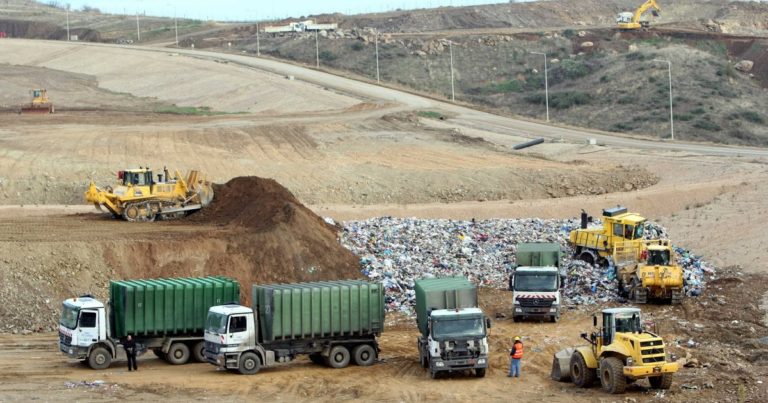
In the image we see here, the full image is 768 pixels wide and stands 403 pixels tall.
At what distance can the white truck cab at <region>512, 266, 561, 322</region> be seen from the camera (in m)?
36.3

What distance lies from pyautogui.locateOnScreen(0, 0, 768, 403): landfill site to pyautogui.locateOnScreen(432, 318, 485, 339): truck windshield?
0.06 m

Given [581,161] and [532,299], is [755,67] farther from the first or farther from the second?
A: [532,299]

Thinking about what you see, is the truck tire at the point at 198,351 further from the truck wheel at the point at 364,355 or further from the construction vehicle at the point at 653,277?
the construction vehicle at the point at 653,277

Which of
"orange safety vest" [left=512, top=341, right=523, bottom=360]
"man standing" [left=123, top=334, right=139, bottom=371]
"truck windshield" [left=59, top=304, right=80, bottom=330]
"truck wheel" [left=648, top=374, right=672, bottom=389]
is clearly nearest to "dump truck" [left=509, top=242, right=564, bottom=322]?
"orange safety vest" [left=512, top=341, right=523, bottom=360]

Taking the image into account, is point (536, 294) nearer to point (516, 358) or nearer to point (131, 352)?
point (516, 358)

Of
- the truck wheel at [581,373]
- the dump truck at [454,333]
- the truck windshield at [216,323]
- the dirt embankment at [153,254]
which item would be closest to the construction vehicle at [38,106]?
the dirt embankment at [153,254]

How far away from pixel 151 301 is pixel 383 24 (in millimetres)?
112945

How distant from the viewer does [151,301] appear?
3167cm

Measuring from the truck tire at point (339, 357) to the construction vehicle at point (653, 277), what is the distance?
1201 centimetres

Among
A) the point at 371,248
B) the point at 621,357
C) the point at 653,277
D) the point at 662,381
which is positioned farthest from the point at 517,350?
the point at 371,248

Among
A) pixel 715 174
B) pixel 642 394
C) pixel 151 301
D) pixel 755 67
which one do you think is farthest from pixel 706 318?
pixel 755 67

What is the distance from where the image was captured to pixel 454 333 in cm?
2889

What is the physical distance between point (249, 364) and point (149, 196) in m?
20.7

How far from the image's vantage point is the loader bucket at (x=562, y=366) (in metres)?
28.7
